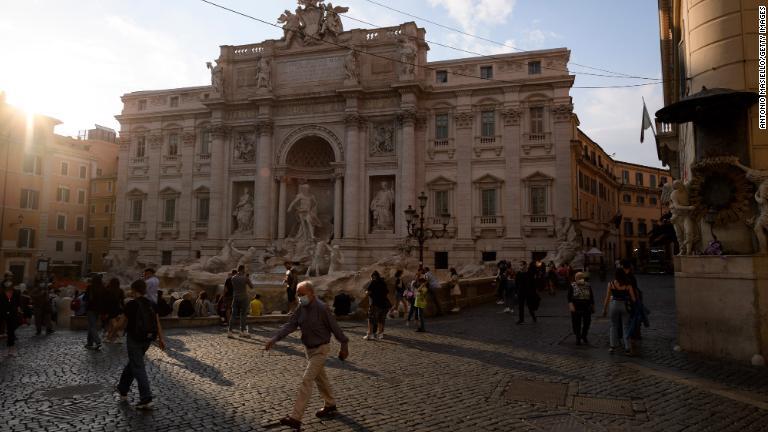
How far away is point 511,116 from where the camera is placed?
99.0 feet

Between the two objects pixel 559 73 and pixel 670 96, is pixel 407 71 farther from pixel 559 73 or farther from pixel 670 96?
pixel 670 96

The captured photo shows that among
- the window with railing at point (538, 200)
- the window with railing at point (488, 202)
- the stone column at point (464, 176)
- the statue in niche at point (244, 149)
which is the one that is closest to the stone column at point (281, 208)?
the statue in niche at point (244, 149)

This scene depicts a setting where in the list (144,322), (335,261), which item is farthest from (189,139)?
(144,322)

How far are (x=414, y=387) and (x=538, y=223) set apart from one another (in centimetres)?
2354

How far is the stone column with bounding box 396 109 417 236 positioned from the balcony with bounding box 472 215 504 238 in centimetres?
384

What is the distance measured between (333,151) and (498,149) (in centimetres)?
1076

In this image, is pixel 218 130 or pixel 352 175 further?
pixel 218 130

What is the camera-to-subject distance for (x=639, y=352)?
380 inches

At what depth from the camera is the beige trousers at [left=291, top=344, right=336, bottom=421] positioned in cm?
544

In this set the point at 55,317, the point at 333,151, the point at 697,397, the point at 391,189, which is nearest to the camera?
the point at 697,397

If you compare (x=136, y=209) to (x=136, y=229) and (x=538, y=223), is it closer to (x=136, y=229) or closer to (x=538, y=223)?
(x=136, y=229)

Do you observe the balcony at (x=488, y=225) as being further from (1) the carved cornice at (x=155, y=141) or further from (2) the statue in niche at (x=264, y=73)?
(1) the carved cornice at (x=155, y=141)

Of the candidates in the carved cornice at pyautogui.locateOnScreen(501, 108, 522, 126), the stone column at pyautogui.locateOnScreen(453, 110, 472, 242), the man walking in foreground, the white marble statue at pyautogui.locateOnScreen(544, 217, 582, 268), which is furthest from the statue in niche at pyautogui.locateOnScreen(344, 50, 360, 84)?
the man walking in foreground

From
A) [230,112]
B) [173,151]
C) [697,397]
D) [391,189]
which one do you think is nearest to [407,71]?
[391,189]
